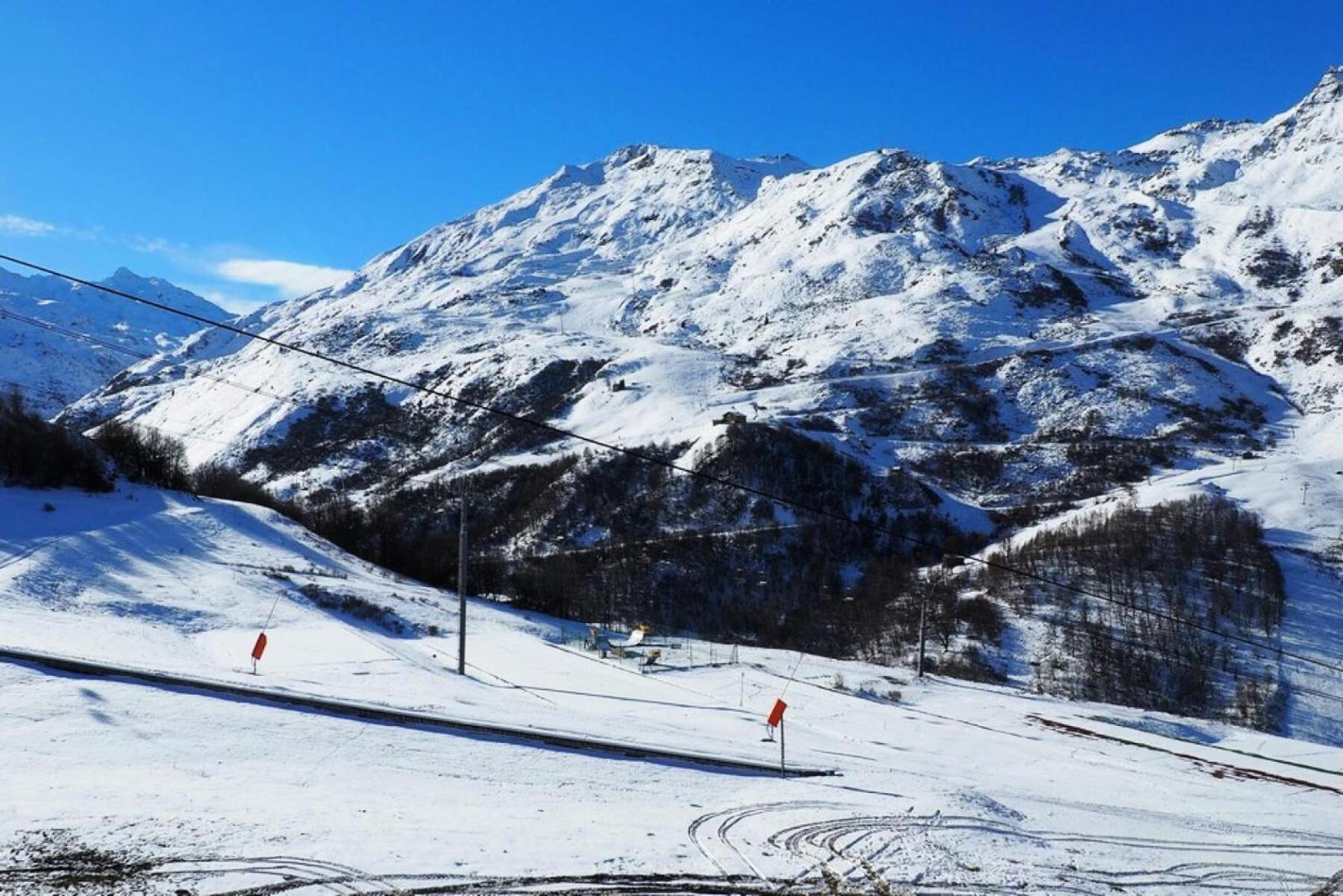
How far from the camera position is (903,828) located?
14.1m

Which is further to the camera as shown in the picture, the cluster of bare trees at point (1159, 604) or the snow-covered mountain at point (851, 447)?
the snow-covered mountain at point (851, 447)

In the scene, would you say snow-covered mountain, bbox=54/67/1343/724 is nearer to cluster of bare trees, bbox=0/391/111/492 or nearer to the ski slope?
cluster of bare trees, bbox=0/391/111/492

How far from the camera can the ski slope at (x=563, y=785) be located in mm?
10992

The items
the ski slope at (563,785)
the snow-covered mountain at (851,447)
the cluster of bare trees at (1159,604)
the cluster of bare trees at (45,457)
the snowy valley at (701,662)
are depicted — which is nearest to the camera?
the ski slope at (563,785)

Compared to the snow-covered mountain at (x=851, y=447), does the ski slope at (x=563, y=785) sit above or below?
below

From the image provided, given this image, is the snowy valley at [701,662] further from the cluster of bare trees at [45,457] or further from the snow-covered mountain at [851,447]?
the snow-covered mountain at [851,447]

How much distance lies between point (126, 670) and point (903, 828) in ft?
51.3

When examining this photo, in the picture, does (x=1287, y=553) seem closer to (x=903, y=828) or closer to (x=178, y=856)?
(x=903, y=828)

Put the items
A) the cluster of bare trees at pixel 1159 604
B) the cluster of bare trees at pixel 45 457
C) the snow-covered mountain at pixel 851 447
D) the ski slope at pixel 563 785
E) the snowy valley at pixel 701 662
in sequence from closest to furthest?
the ski slope at pixel 563 785 < the snowy valley at pixel 701 662 < the cluster of bare trees at pixel 45 457 < the cluster of bare trees at pixel 1159 604 < the snow-covered mountain at pixel 851 447

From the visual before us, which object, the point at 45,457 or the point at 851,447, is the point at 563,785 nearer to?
the point at 45,457

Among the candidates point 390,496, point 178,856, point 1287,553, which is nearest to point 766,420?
point 390,496

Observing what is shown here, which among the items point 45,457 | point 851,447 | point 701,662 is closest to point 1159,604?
point 851,447

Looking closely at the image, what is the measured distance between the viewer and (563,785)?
1564cm

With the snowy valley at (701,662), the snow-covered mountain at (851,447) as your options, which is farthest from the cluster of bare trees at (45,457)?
the snow-covered mountain at (851,447)
